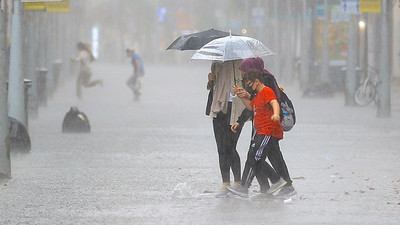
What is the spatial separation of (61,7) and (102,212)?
12.0m

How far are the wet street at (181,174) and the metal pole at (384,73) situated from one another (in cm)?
36

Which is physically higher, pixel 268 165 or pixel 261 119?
pixel 261 119

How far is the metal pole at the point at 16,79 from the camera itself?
20.9 metres

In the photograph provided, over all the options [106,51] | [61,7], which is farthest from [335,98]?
[106,51]

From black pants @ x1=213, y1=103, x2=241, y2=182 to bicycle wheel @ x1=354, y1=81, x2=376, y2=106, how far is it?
1987 centimetres

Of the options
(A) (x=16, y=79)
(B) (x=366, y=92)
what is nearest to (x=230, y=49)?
(A) (x=16, y=79)

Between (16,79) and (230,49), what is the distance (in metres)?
9.77

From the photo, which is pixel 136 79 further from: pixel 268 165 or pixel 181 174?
pixel 268 165

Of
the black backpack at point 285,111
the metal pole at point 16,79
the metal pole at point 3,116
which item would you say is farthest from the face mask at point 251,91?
the metal pole at point 16,79

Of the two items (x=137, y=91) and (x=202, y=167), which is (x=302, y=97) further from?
(x=202, y=167)

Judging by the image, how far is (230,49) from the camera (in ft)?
39.9

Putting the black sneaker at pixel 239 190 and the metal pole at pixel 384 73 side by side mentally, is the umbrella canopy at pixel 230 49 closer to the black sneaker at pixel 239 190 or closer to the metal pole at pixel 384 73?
the black sneaker at pixel 239 190

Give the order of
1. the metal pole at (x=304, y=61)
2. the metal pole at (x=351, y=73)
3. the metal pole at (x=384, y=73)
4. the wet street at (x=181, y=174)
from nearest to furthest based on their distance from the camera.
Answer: the wet street at (x=181, y=174), the metal pole at (x=384, y=73), the metal pole at (x=351, y=73), the metal pole at (x=304, y=61)

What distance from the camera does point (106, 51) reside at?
127500mm
